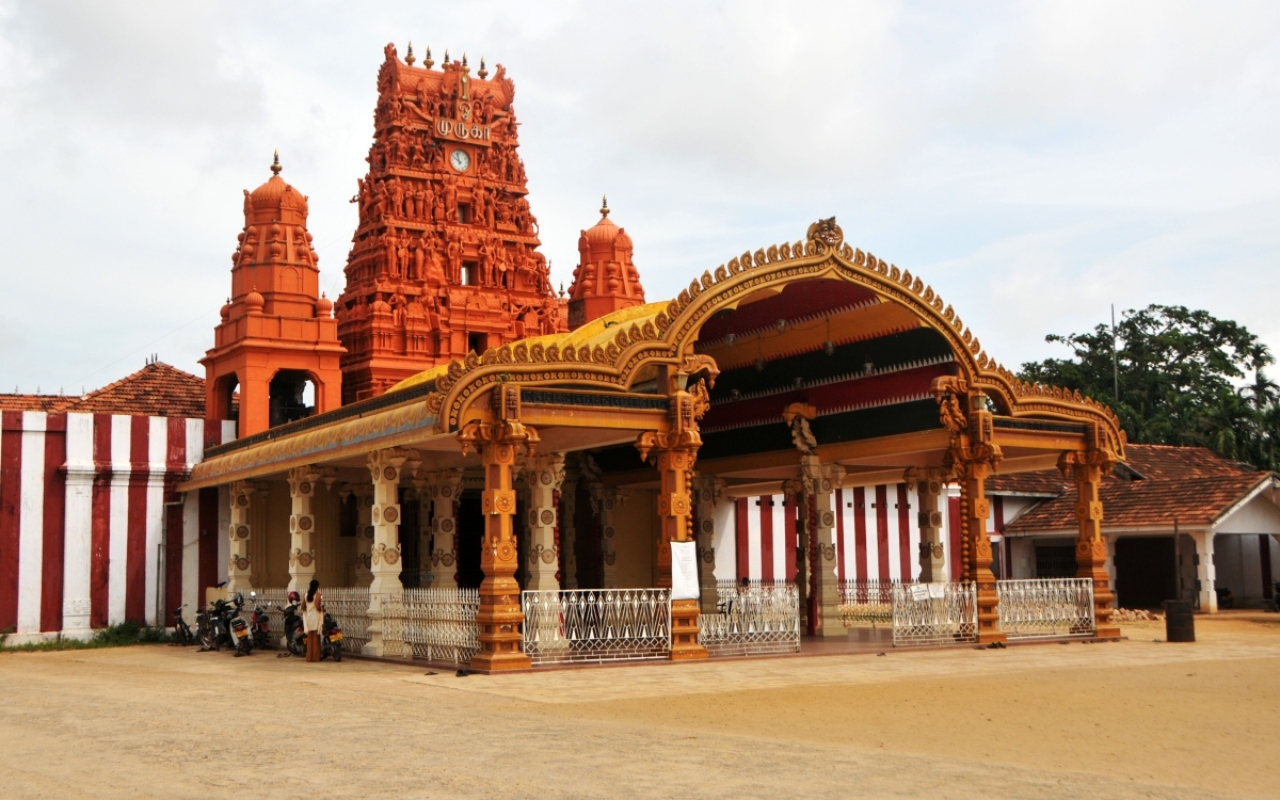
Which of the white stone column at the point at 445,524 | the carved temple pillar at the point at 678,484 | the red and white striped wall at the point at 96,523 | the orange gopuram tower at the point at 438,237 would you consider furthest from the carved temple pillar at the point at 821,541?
the red and white striped wall at the point at 96,523

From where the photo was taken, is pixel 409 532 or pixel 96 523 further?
pixel 409 532

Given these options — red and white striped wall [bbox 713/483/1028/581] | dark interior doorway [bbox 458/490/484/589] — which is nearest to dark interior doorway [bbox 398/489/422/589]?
dark interior doorway [bbox 458/490/484/589]

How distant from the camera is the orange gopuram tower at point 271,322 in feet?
83.7

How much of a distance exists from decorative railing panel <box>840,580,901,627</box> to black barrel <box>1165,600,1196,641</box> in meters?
5.20

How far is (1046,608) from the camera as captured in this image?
777 inches

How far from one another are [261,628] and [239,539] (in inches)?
90.9

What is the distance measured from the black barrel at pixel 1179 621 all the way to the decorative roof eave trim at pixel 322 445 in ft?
37.6

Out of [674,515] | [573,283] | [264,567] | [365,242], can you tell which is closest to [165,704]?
[674,515]

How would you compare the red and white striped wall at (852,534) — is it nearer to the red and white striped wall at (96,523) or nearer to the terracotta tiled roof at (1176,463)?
the terracotta tiled roof at (1176,463)

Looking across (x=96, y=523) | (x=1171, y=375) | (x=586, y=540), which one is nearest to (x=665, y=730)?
(x=586, y=540)

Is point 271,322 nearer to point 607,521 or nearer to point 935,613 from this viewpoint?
point 607,521

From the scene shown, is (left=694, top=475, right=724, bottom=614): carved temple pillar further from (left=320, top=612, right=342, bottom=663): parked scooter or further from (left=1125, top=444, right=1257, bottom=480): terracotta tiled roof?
(left=1125, top=444, right=1257, bottom=480): terracotta tiled roof

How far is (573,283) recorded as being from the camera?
107ft

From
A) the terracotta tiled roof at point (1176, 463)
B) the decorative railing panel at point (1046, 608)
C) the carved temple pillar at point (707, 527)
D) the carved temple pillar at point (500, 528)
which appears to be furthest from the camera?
the terracotta tiled roof at point (1176, 463)
